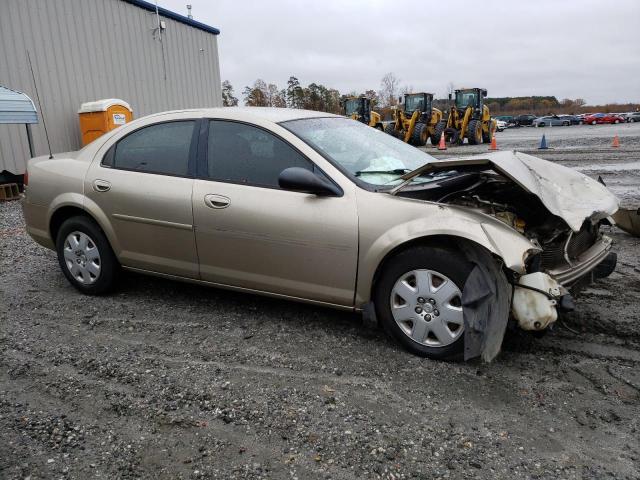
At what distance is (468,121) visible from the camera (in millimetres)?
23359

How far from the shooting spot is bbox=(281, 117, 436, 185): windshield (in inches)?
139

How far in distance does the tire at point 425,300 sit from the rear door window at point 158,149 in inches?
69.1

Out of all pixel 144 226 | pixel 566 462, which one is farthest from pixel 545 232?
pixel 144 226

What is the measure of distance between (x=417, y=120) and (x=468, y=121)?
7.37ft

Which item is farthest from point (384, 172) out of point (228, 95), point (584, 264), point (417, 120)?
point (228, 95)

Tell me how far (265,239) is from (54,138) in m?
10.6

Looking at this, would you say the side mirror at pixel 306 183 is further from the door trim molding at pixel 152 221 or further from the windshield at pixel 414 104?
the windshield at pixel 414 104

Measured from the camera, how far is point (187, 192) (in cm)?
378

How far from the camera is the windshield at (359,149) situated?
3.54 m

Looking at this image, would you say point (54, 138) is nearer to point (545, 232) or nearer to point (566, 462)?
point (545, 232)

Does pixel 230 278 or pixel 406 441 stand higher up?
pixel 230 278

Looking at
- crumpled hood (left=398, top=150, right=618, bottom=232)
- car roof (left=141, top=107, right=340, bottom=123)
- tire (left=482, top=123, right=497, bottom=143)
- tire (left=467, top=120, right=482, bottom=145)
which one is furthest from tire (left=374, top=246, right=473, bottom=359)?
tire (left=482, top=123, right=497, bottom=143)

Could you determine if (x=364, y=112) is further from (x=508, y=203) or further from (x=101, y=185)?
(x=508, y=203)

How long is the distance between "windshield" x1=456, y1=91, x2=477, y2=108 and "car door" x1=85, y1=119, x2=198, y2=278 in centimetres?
2207
